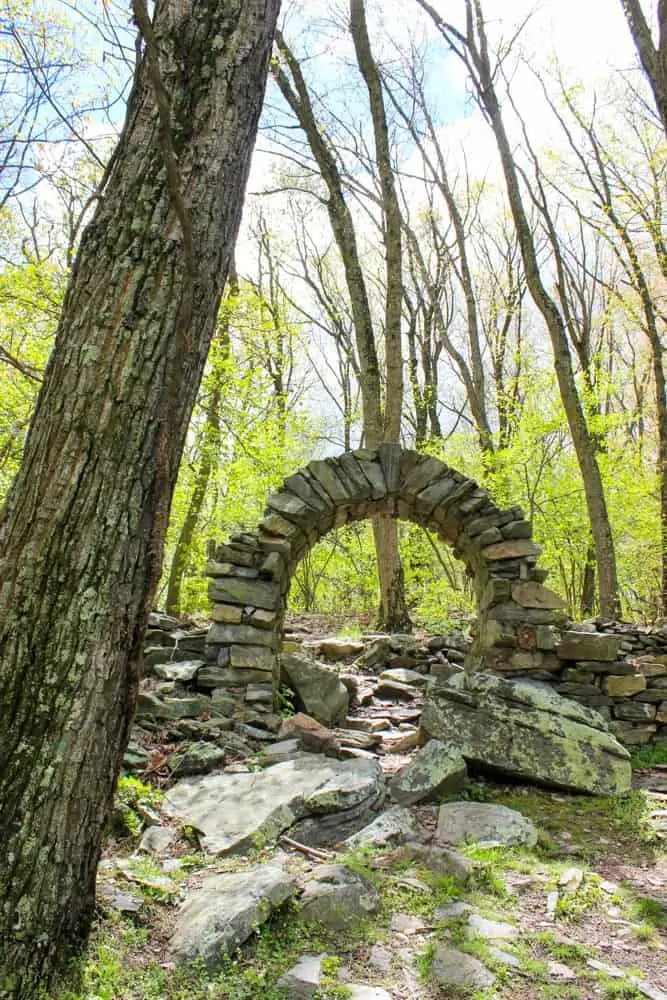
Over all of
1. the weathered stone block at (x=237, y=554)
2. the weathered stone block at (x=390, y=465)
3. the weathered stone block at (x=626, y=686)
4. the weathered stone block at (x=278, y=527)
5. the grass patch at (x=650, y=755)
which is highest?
the weathered stone block at (x=390, y=465)

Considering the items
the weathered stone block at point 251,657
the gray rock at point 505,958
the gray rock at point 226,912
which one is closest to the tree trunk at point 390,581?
the weathered stone block at point 251,657

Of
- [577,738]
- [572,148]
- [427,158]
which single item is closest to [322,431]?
[427,158]

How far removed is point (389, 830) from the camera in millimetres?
3875

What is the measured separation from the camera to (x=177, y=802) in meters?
4.03

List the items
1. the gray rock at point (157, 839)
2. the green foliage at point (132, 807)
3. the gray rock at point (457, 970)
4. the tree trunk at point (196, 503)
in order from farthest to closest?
the tree trunk at point (196, 503)
the green foliage at point (132, 807)
the gray rock at point (157, 839)
the gray rock at point (457, 970)

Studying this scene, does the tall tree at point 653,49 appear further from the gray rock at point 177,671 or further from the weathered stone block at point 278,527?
the gray rock at point 177,671

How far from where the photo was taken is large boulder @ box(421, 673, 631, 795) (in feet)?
16.6

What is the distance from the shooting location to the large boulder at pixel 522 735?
5.06m

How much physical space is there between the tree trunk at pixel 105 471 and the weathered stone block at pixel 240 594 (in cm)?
406

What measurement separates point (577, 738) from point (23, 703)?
14.5ft

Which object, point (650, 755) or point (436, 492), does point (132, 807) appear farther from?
point (650, 755)

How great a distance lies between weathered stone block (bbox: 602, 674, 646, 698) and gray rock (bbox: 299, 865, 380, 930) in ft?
13.0

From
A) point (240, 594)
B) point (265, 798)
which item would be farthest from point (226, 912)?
point (240, 594)

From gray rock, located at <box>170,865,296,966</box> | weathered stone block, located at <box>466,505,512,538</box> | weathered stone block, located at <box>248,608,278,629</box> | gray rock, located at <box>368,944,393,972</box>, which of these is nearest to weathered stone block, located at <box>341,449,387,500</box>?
weathered stone block, located at <box>466,505,512,538</box>
